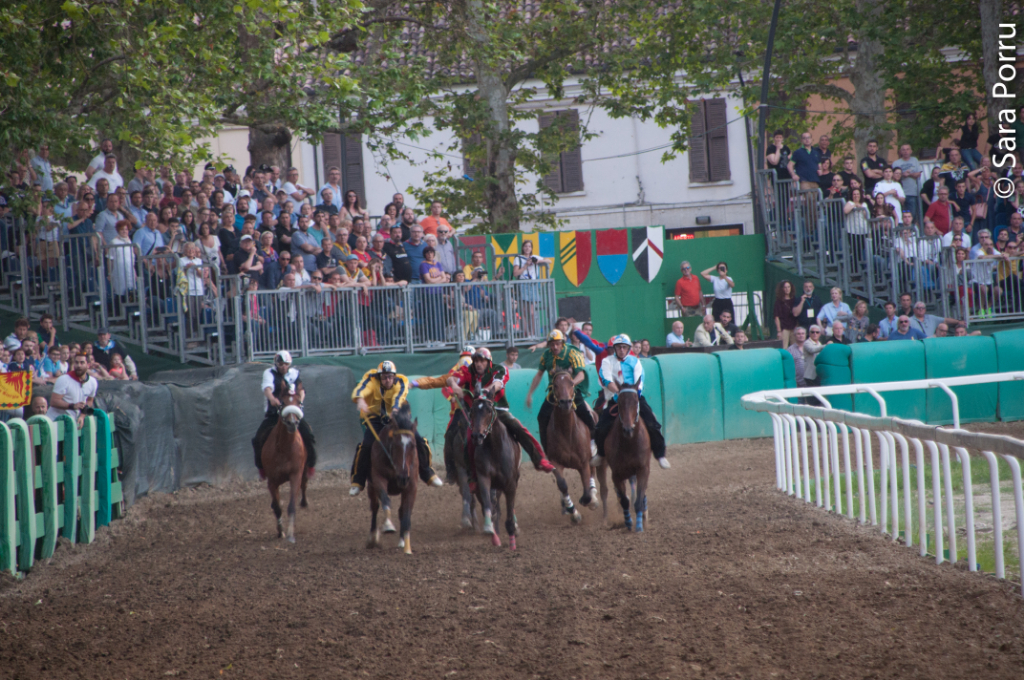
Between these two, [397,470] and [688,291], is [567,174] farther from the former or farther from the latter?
[397,470]

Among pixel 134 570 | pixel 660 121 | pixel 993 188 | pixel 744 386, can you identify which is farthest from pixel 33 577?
pixel 660 121

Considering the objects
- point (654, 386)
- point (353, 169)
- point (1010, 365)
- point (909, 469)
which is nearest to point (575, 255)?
point (654, 386)

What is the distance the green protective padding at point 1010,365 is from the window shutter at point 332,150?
2271 cm

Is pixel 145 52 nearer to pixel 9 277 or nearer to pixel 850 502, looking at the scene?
pixel 9 277

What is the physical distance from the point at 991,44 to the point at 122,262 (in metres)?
18.6

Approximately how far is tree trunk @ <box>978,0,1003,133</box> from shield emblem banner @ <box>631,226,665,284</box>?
7858mm

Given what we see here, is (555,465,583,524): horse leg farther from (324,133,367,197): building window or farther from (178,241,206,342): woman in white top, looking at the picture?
(324,133,367,197): building window

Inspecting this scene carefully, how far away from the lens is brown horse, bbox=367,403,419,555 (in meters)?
10.3

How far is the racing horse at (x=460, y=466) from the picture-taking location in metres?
11.5

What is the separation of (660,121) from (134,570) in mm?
21594

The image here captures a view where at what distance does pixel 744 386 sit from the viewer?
18.8 meters

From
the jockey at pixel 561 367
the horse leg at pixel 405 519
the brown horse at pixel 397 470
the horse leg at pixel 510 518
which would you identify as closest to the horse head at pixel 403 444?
the brown horse at pixel 397 470

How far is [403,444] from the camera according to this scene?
10.3m

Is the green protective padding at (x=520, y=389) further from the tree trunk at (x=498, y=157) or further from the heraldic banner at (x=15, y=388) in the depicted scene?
the tree trunk at (x=498, y=157)
